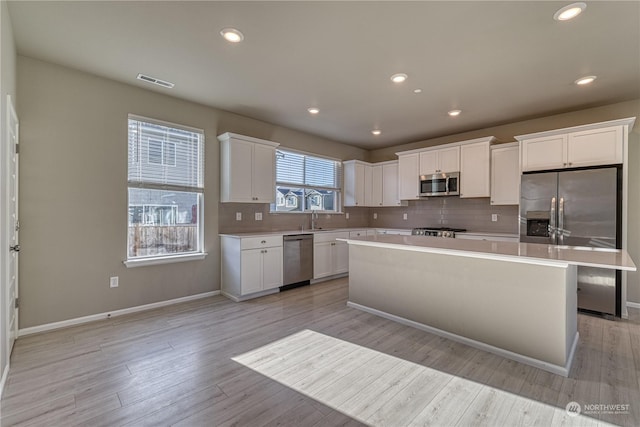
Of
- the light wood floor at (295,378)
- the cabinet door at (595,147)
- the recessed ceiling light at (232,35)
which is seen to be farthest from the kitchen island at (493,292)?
the recessed ceiling light at (232,35)

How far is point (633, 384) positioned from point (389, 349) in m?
1.73

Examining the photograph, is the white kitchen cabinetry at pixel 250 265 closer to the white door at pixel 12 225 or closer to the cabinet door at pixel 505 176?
the white door at pixel 12 225

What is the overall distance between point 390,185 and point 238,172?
131 inches

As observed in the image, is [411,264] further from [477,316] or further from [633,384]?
[633,384]

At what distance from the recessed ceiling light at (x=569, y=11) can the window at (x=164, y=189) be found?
4052 millimetres

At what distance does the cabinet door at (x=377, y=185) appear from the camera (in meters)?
6.37

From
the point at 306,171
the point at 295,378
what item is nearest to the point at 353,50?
the point at 295,378

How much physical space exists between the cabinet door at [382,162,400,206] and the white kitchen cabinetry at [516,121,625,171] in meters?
2.34

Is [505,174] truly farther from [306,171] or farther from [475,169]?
[306,171]

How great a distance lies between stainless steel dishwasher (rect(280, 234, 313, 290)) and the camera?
458 cm

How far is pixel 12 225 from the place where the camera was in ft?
8.30

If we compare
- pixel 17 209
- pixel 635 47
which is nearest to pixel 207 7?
pixel 17 209

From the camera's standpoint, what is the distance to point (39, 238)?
9.72ft

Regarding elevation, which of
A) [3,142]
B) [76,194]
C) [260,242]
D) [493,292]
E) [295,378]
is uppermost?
[3,142]
